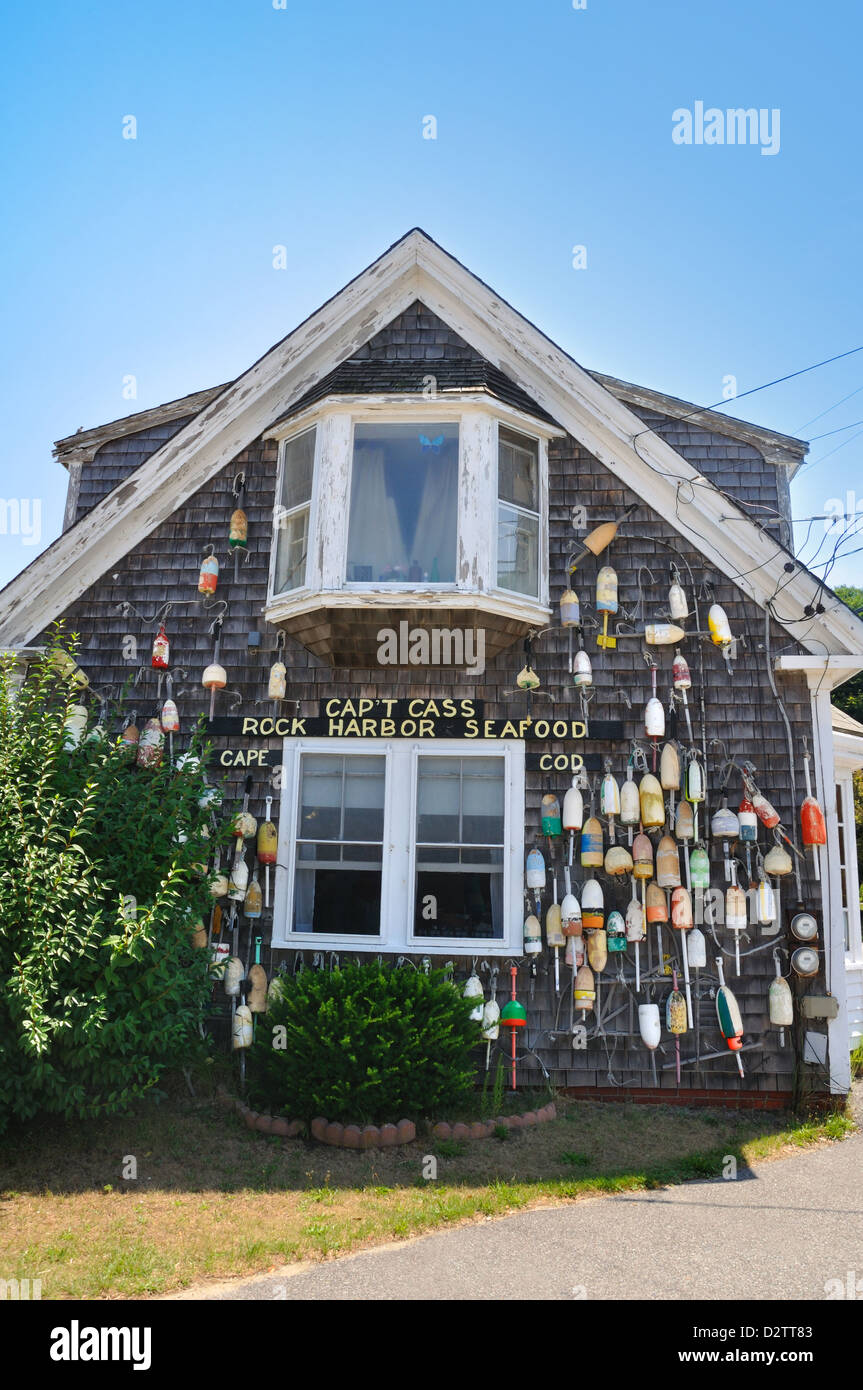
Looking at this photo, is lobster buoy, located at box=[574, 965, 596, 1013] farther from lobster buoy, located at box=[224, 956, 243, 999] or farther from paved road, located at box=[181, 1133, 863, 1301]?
lobster buoy, located at box=[224, 956, 243, 999]

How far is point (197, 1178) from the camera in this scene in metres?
6.76

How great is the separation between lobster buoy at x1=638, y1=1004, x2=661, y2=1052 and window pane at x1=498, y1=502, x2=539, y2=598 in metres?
3.87

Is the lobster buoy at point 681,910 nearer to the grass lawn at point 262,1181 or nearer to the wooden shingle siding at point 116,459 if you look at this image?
the grass lawn at point 262,1181

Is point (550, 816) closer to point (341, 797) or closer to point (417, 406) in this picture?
point (341, 797)

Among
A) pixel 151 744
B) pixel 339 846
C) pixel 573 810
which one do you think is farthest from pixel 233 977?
pixel 573 810

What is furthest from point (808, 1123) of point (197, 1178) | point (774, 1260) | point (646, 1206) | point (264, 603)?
point (264, 603)

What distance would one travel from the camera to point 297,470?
1006 centimetres

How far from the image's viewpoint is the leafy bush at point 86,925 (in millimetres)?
6789

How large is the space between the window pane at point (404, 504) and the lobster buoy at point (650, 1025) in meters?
4.20

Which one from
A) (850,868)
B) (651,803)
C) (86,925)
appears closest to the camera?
(86,925)

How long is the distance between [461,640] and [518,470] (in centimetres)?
188

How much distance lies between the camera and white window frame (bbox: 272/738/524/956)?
897 centimetres

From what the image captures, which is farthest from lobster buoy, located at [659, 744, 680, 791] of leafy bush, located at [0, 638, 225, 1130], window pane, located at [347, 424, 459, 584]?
leafy bush, located at [0, 638, 225, 1130]

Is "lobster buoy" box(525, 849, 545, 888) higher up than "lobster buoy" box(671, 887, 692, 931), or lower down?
higher up
